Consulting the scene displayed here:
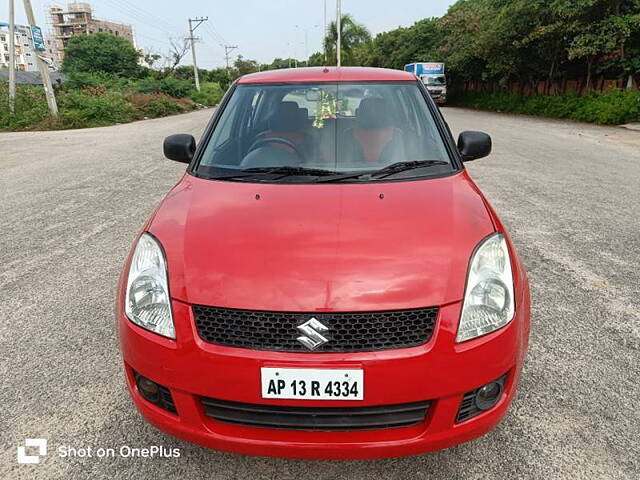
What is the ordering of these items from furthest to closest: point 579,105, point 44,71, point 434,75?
point 434,75 → point 579,105 → point 44,71

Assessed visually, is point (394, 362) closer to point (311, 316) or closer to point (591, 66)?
point (311, 316)

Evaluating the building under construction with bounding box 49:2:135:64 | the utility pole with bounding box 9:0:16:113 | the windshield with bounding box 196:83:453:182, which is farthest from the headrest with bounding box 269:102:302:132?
the building under construction with bounding box 49:2:135:64

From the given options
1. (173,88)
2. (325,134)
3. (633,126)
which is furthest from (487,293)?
(173,88)

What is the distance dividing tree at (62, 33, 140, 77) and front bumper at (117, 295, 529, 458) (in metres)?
47.6

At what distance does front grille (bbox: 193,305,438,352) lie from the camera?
5.28 feet

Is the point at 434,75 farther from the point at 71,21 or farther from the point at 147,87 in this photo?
the point at 71,21

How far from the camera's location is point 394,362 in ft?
5.17

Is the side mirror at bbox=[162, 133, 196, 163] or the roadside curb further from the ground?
the side mirror at bbox=[162, 133, 196, 163]

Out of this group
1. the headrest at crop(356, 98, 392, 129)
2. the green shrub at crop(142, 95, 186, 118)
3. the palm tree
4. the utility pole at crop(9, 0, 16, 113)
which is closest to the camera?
the headrest at crop(356, 98, 392, 129)

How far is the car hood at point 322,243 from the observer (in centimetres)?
165

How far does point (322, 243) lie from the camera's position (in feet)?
6.03

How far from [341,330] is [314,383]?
19cm

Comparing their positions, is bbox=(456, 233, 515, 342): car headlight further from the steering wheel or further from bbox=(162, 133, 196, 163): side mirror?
bbox=(162, 133, 196, 163): side mirror

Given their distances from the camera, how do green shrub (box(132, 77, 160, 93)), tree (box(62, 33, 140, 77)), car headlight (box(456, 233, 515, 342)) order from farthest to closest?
1. tree (box(62, 33, 140, 77))
2. green shrub (box(132, 77, 160, 93))
3. car headlight (box(456, 233, 515, 342))
